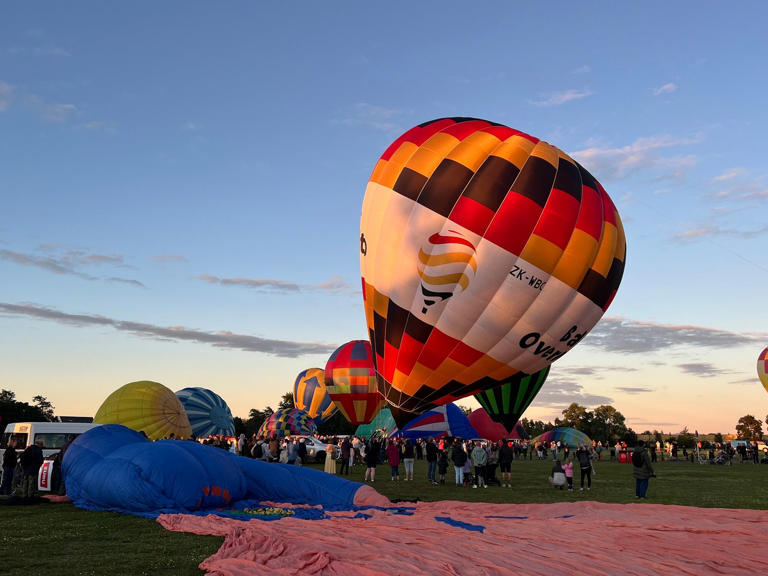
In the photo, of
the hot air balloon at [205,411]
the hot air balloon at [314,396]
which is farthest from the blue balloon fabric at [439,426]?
the hot air balloon at [205,411]

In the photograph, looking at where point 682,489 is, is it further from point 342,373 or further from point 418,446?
point 418,446

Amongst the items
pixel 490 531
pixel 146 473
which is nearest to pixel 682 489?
pixel 490 531

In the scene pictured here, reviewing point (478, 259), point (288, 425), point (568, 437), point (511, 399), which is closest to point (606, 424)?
point (568, 437)

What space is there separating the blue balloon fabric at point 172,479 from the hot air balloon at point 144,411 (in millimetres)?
16391

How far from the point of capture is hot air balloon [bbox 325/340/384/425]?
43.8 meters

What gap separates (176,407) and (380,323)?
17.6 metres

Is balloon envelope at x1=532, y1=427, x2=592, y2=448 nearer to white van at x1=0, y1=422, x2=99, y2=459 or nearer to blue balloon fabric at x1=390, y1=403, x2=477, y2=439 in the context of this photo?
blue balloon fabric at x1=390, y1=403, x2=477, y2=439

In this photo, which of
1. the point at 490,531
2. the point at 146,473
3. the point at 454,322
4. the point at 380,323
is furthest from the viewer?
the point at 380,323

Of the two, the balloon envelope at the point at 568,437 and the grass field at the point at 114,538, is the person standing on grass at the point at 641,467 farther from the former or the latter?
the balloon envelope at the point at 568,437

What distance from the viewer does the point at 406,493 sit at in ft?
62.4

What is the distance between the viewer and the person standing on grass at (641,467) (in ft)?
55.5

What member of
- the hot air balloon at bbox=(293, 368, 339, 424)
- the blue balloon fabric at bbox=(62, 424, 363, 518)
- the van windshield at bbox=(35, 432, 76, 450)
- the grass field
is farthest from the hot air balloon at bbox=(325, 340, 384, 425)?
the blue balloon fabric at bbox=(62, 424, 363, 518)

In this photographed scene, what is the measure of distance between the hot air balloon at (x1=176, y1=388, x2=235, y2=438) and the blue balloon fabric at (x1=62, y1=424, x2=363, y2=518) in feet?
103

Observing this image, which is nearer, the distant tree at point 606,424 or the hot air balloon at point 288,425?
the hot air balloon at point 288,425
